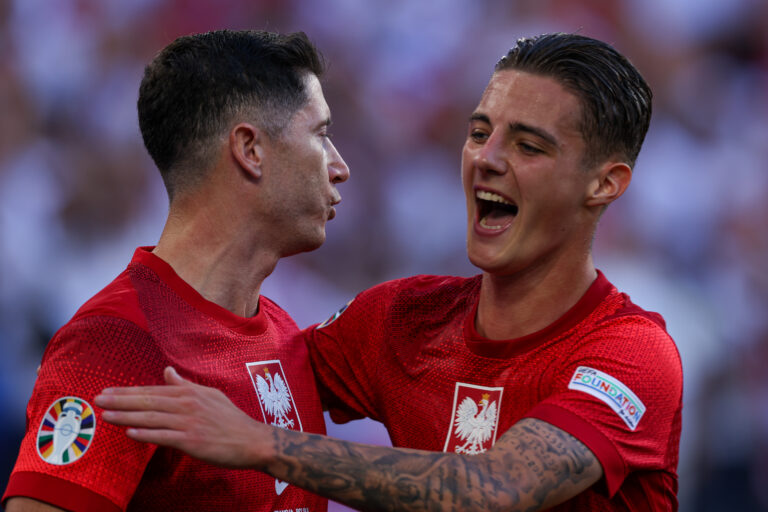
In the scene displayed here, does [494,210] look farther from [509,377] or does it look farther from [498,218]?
[509,377]

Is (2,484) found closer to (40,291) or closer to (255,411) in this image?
(40,291)

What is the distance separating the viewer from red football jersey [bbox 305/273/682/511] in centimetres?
244

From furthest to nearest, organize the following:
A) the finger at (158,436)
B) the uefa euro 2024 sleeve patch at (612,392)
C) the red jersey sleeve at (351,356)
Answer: the red jersey sleeve at (351,356)
the uefa euro 2024 sleeve patch at (612,392)
the finger at (158,436)

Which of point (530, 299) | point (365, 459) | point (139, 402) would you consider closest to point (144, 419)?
point (139, 402)

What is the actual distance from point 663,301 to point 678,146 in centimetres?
99

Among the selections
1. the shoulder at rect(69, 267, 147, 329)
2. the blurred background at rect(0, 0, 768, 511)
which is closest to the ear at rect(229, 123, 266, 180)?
the shoulder at rect(69, 267, 147, 329)

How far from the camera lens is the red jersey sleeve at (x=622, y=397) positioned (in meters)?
2.38

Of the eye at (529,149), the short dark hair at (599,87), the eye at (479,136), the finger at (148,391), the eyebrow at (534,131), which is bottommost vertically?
the finger at (148,391)

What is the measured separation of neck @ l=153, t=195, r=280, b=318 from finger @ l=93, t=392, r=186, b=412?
775 millimetres

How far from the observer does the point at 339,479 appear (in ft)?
6.97

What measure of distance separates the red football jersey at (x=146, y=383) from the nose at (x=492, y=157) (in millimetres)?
861

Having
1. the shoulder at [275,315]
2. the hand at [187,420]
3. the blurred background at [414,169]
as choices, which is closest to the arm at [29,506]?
the hand at [187,420]

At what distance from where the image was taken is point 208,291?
2.68 m

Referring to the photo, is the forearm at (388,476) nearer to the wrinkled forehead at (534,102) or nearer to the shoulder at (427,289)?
the shoulder at (427,289)
